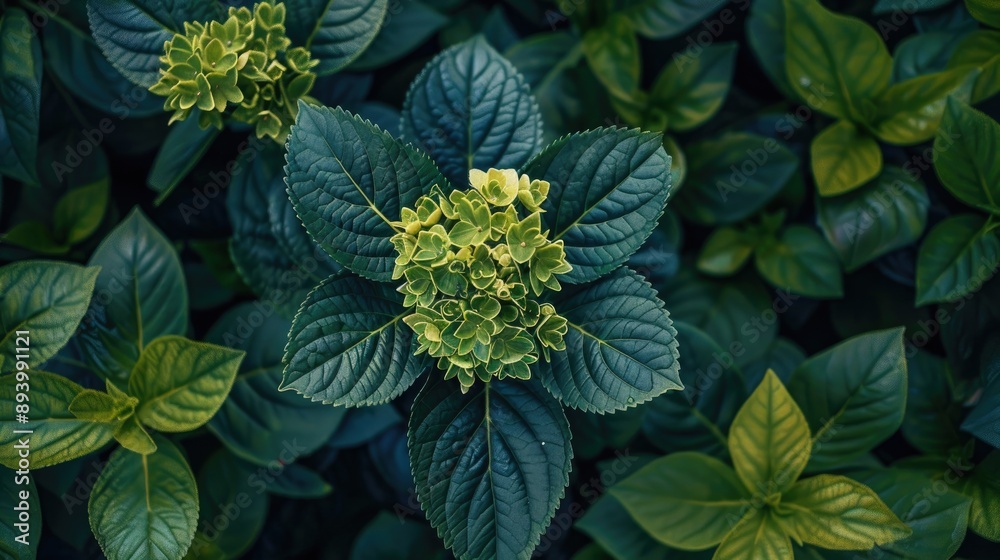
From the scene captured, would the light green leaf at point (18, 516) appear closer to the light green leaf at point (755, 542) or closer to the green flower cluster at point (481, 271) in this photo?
the green flower cluster at point (481, 271)

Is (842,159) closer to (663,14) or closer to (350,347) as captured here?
(663,14)

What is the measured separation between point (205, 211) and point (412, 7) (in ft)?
1.86

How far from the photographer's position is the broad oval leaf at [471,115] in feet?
3.73

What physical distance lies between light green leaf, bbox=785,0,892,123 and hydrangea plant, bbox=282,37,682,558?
1.79 ft

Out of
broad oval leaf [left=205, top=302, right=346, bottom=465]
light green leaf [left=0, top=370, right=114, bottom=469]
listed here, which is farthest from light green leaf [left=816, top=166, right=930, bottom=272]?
light green leaf [left=0, top=370, right=114, bottom=469]

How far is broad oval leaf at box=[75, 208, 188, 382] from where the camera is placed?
129cm

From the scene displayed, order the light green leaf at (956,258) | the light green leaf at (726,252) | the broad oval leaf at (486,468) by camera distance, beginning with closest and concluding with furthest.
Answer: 1. the broad oval leaf at (486,468)
2. the light green leaf at (956,258)
3. the light green leaf at (726,252)

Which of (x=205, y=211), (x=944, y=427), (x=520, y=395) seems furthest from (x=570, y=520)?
(x=205, y=211)

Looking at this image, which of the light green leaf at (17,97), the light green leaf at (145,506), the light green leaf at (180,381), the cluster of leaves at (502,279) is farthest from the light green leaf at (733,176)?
the light green leaf at (17,97)

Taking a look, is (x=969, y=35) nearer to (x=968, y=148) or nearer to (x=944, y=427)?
(x=968, y=148)

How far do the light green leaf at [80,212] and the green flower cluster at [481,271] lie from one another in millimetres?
789

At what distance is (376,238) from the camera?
1.03 metres

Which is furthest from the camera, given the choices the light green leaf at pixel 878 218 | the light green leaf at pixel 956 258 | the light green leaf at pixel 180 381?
the light green leaf at pixel 878 218

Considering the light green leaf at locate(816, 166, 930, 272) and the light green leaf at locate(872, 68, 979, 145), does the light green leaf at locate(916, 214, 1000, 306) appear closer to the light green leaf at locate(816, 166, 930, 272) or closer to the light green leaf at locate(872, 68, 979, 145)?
the light green leaf at locate(816, 166, 930, 272)
